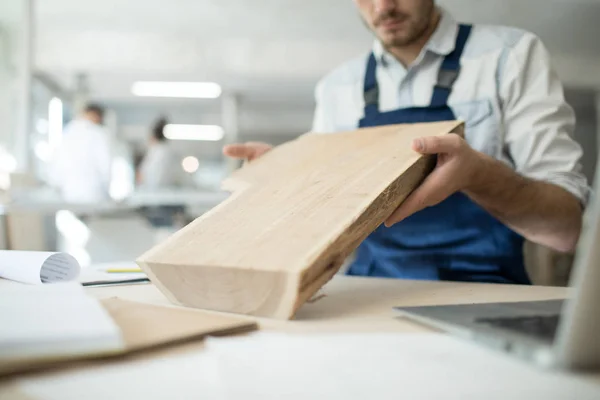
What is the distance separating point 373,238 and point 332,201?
0.59 m

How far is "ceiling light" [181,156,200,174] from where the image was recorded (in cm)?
786

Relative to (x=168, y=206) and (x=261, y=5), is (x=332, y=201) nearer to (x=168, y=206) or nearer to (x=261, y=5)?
(x=168, y=206)

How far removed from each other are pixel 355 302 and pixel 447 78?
73 centimetres

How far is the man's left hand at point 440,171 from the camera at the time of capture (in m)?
0.59

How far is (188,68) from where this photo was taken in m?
4.88

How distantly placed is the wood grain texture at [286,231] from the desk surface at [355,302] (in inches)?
1.4

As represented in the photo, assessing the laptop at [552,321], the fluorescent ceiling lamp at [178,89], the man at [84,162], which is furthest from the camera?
the fluorescent ceiling lamp at [178,89]

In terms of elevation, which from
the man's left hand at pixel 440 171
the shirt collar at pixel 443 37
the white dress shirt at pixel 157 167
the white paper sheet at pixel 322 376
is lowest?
the white dress shirt at pixel 157 167

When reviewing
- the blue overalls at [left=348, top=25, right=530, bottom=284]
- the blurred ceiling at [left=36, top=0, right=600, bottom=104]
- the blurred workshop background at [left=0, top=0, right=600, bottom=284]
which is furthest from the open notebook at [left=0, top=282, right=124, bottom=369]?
the blurred ceiling at [left=36, top=0, right=600, bottom=104]

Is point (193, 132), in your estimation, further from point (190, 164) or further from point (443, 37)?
point (443, 37)

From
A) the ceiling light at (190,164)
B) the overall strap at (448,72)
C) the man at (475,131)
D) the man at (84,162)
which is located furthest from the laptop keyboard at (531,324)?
the ceiling light at (190,164)

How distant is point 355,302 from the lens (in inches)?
21.4

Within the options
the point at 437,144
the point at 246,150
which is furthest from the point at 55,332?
the point at 246,150

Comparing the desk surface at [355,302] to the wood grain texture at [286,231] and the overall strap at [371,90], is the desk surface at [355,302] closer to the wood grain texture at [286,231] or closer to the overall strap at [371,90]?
the wood grain texture at [286,231]
